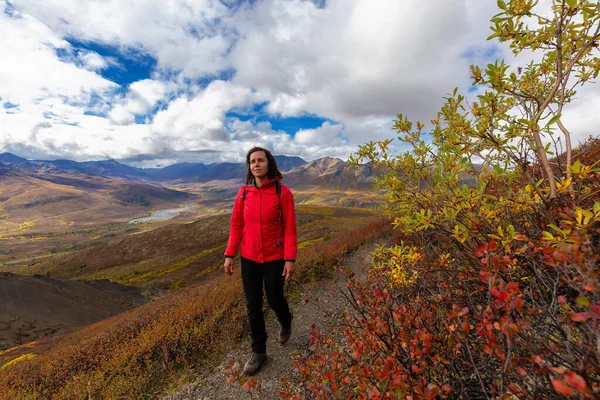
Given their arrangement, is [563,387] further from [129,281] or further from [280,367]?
[129,281]

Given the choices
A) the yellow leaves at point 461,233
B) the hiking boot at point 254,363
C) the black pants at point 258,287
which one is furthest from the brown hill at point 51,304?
the yellow leaves at point 461,233

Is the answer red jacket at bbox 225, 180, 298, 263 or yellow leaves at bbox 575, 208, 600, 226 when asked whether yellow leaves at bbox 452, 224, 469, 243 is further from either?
red jacket at bbox 225, 180, 298, 263

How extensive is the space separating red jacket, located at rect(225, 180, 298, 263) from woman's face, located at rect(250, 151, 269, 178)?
171mm

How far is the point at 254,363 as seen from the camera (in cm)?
404

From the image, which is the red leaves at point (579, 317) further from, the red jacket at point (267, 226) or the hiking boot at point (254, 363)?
the hiking boot at point (254, 363)

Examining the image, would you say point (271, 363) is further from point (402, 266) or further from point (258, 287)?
point (402, 266)

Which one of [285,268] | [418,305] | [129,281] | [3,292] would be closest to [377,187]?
[418,305]

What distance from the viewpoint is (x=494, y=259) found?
1.73 meters

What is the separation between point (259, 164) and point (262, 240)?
3.76ft

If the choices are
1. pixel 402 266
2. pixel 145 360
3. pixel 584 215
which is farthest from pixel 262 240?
pixel 584 215

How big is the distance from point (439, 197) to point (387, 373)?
6.19 ft

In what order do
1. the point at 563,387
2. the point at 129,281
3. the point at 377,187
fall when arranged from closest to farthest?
the point at 563,387 < the point at 377,187 < the point at 129,281

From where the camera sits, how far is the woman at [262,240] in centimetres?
401

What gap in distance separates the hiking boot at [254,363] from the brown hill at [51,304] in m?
24.2
